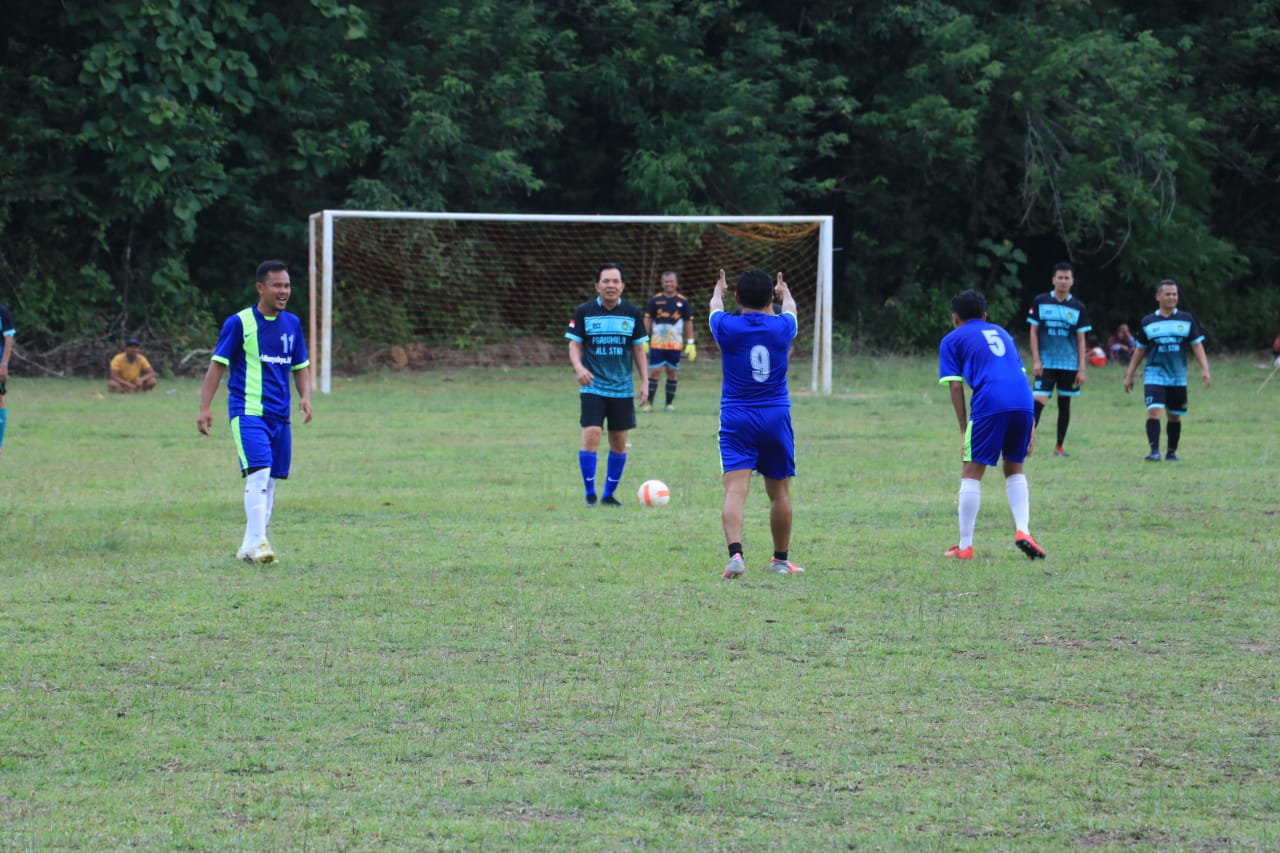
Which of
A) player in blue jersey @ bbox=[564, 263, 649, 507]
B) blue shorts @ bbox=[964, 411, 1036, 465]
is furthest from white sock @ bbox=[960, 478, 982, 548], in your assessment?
player in blue jersey @ bbox=[564, 263, 649, 507]

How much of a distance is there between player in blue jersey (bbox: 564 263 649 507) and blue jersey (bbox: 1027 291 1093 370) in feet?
17.7

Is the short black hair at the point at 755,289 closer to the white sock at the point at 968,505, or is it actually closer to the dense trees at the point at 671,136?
the white sock at the point at 968,505

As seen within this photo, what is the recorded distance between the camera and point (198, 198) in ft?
87.1

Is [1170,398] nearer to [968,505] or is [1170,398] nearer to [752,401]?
[968,505]

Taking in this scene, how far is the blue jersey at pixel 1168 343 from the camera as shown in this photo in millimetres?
14562

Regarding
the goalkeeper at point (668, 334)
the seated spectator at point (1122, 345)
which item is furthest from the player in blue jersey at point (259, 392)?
the seated spectator at point (1122, 345)

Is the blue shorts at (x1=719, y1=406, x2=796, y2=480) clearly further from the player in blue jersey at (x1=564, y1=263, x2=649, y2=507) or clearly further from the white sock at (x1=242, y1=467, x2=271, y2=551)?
the player in blue jersey at (x1=564, y1=263, x2=649, y2=507)

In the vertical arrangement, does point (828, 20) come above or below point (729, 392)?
above

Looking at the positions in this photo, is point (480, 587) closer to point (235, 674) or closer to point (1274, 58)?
point (235, 674)

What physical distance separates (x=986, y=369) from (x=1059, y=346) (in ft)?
22.5

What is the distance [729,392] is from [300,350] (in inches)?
105

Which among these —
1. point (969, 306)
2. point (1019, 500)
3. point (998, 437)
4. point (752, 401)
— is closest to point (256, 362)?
point (752, 401)

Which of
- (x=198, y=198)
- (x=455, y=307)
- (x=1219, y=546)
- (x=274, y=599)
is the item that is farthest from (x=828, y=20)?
(x=274, y=599)

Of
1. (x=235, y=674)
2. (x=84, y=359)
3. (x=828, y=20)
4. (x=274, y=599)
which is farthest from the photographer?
(x=828, y=20)
